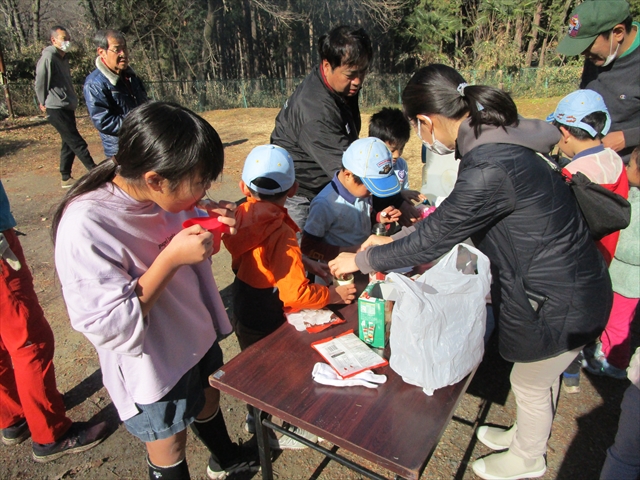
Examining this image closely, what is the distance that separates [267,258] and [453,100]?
3.31ft

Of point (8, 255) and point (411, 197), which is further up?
point (8, 255)

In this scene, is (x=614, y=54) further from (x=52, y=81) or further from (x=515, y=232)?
(x=52, y=81)

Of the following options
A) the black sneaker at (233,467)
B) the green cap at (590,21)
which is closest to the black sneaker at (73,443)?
the black sneaker at (233,467)

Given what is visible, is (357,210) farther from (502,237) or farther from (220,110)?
(220,110)

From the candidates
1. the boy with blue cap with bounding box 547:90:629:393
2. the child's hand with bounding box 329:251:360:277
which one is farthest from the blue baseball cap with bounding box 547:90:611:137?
the child's hand with bounding box 329:251:360:277

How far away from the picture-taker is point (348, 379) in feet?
5.07

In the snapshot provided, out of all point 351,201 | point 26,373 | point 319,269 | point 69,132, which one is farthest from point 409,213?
point 69,132

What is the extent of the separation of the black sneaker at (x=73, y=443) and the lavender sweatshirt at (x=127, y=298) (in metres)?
1.25

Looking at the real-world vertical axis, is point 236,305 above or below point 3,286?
below

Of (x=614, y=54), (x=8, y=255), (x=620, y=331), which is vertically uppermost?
(x=614, y=54)

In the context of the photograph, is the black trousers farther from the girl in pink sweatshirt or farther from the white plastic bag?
the white plastic bag

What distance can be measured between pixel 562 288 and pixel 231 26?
2826 cm

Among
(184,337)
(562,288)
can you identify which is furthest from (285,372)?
(562,288)

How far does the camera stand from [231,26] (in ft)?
85.0
